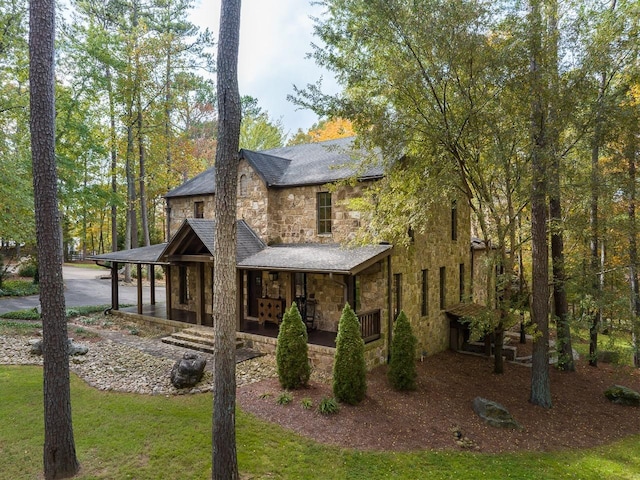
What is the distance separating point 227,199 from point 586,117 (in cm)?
838

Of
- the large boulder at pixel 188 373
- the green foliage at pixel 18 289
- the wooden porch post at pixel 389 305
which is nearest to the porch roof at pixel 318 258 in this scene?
the wooden porch post at pixel 389 305

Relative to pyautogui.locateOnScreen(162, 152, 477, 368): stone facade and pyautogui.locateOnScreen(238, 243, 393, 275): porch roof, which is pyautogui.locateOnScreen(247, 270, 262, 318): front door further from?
pyautogui.locateOnScreen(238, 243, 393, 275): porch roof

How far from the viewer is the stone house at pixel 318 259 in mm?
11125

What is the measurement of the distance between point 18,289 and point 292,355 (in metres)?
20.5

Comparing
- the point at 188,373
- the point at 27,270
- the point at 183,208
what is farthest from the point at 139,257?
the point at 27,270

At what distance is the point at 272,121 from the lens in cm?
3228

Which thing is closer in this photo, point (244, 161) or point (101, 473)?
point (101, 473)

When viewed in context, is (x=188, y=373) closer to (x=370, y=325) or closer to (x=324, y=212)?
(x=370, y=325)

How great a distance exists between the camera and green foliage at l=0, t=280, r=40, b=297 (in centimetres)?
2035

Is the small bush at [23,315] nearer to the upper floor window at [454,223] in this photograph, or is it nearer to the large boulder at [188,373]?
the large boulder at [188,373]

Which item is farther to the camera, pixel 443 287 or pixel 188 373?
pixel 443 287

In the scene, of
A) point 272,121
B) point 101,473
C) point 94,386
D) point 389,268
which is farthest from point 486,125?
point 272,121

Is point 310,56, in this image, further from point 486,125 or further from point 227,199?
point 227,199

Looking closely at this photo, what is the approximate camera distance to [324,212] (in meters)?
13.1
